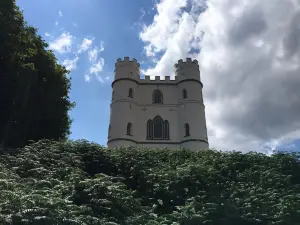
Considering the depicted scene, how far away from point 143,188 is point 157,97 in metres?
33.0

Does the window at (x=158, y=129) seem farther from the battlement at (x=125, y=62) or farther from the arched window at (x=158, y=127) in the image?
the battlement at (x=125, y=62)

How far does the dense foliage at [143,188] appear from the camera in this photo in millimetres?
7230

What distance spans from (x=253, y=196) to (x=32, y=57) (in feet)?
51.5

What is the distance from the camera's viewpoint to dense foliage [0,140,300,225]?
723 cm

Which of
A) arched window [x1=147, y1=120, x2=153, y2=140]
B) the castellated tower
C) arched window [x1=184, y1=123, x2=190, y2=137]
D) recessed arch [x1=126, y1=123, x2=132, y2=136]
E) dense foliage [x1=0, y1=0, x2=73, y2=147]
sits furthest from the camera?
arched window [x1=147, y1=120, x2=153, y2=140]

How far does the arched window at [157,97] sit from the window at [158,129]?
2587 millimetres

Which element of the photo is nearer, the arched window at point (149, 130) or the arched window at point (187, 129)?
the arched window at point (187, 129)

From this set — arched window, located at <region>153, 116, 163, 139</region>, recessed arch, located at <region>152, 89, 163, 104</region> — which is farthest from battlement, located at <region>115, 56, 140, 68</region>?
arched window, located at <region>153, 116, 163, 139</region>

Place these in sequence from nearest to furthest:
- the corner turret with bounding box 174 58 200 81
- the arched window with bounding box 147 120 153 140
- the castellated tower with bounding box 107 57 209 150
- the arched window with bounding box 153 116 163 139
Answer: the castellated tower with bounding box 107 57 209 150, the arched window with bounding box 147 120 153 140, the arched window with bounding box 153 116 163 139, the corner turret with bounding box 174 58 200 81

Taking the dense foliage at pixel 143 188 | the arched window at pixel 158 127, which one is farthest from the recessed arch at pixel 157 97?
the dense foliage at pixel 143 188

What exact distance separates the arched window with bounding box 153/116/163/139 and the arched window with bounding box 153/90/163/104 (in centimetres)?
259

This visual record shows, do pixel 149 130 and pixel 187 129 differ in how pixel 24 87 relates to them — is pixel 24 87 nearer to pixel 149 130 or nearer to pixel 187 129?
pixel 149 130

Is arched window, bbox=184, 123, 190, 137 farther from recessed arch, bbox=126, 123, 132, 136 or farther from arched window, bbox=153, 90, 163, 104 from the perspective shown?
recessed arch, bbox=126, 123, 132, 136

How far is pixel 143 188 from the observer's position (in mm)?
11180
